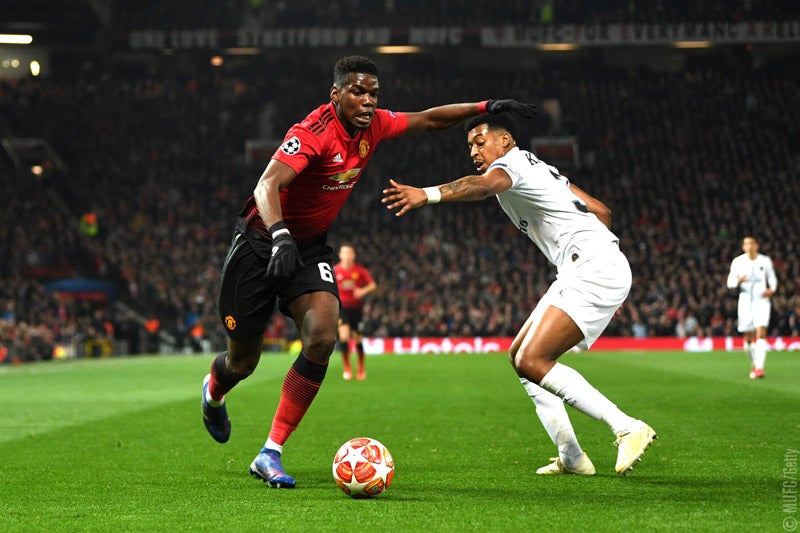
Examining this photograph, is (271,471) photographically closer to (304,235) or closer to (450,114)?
(304,235)

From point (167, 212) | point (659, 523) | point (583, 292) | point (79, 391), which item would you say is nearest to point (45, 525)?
point (659, 523)

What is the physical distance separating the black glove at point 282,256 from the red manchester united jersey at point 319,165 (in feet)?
1.53

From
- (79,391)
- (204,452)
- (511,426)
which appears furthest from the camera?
(79,391)

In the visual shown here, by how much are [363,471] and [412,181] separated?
34.6 meters

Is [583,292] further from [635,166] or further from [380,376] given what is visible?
[635,166]

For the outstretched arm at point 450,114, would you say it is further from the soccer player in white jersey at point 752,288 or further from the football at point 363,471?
the soccer player in white jersey at point 752,288

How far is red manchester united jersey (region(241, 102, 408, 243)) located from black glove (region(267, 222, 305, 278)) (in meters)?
0.47

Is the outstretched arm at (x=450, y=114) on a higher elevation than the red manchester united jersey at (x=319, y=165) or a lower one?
higher

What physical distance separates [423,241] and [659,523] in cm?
3283

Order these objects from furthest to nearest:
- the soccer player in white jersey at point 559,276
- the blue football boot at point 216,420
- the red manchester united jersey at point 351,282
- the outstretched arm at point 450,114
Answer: the red manchester united jersey at point 351,282 < the blue football boot at point 216,420 < the outstretched arm at point 450,114 < the soccer player in white jersey at point 559,276

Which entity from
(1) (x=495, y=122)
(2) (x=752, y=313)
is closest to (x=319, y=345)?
(1) (x=495, y=122)

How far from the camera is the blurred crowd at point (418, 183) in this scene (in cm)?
3331

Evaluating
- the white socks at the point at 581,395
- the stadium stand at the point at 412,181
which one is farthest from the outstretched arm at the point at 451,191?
the stadium stand at the point at 412,181

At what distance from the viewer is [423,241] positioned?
37875 millimetres
